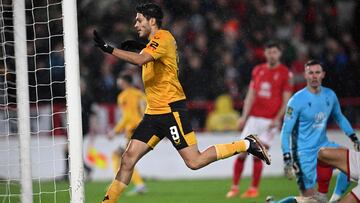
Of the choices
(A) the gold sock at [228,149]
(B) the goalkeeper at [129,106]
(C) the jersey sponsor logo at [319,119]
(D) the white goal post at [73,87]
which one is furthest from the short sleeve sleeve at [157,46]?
(B) the goalkeeper at [129,106]

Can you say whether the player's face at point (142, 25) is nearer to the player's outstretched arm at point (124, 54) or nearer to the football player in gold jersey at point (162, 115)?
the football player in gold jersey at point (162, 115)

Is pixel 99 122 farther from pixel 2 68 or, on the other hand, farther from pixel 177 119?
pixel 177 119

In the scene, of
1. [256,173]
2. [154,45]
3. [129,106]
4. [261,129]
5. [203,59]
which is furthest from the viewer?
[203,59]

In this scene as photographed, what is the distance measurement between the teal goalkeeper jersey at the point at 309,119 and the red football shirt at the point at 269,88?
258 cm

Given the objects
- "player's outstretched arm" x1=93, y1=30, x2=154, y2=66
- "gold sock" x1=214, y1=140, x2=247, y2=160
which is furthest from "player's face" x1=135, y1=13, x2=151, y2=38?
"gold sock" x1=214, y1=140, x2=247, y2=160

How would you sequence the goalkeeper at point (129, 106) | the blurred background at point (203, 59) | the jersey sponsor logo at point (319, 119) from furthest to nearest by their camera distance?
the blurred background at point (203, 59) → the goalkeeper at point (129, 106) → the jersey sponsor logo at point (319, 119)

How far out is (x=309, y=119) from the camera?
29.8 feet

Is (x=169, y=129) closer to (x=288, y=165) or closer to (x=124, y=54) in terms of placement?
(x=124, y=54)

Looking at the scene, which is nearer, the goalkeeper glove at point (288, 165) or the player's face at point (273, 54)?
the goalkeeper glove at point (288, 165)

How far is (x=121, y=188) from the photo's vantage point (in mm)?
7852

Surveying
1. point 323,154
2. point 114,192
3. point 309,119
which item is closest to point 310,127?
point 309,119

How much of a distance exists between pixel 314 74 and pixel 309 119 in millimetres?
520

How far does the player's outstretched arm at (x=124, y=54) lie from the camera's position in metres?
7.30

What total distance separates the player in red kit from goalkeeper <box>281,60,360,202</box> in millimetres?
2520
